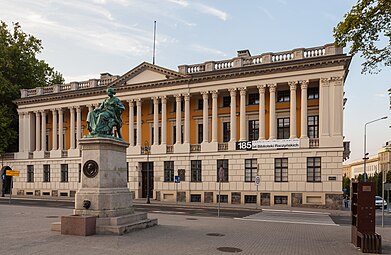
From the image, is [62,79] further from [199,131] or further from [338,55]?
[338,55]

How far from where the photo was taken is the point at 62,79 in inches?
2515

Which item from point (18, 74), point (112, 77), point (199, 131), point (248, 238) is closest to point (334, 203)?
point (199, 131)

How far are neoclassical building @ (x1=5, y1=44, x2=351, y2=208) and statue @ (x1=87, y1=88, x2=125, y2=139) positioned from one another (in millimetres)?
21308

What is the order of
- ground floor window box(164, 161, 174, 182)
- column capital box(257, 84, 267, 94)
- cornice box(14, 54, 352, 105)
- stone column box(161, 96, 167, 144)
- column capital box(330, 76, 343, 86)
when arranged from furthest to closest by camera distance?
stone column box(161, 96, 167, 144)
ground floor window box(164, 161, 174, 182)
column capital box(257, 84, 267, 94)
cornice box(14, 54, 352, 105)
column capital box(330, 76, 343, 86)

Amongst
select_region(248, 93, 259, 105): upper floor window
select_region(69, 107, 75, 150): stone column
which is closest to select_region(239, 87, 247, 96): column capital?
select_region(248, 93, 259, 105): upper floor window

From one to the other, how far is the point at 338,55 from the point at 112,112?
75.1 ft

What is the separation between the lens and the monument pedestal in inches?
563

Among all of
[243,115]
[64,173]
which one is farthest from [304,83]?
[64,173]

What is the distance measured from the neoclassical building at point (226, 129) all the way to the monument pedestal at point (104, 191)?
69.3 ft

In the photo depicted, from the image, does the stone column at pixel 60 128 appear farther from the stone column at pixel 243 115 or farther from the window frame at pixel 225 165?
the stone column at pixel 243 115

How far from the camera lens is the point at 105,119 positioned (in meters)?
15.7

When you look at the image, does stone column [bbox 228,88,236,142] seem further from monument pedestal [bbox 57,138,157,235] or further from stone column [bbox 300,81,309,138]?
monument pedestal [bbox 57,138,157,235]

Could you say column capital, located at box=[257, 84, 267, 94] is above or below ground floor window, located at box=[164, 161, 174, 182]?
above

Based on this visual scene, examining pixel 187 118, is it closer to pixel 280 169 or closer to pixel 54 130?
pixel 280 169
